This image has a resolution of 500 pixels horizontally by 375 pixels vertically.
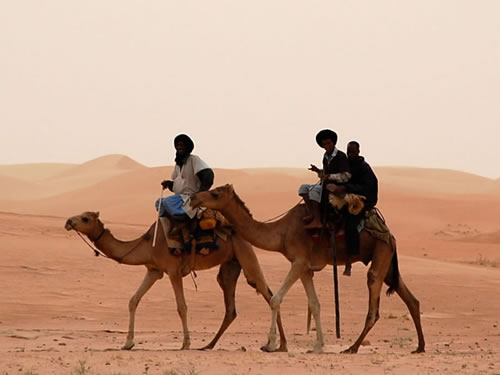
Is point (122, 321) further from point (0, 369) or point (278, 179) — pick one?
point (278, 179)

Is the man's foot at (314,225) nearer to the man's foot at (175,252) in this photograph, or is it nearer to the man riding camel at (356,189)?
the man riding camel at (356,189)

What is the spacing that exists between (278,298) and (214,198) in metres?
1.43

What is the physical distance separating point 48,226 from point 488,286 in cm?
1281

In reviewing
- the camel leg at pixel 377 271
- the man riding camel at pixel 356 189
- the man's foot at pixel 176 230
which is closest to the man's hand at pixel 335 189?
the man riding camel at pixel 356 189

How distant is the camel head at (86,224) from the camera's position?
13042 mm

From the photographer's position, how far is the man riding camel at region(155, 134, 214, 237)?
13.0 meters

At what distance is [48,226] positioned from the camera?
3016cm

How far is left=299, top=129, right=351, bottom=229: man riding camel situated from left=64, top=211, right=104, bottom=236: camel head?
2.65 meters

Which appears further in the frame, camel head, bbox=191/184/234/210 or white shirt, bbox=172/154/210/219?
white shirt, bbox=172/154/210/219

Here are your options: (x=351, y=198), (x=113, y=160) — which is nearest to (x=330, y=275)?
(x=351, y=198)

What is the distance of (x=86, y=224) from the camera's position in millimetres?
13203

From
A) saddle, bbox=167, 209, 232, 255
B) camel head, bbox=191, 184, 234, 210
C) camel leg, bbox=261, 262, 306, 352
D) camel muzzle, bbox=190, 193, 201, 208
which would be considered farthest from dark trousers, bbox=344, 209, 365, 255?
camel muzzle, bbox=190, 193, 201, 208

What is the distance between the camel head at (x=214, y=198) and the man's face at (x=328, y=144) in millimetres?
1343

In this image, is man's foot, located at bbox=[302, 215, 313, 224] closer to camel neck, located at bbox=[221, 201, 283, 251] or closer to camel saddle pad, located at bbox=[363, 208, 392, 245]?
camel neck, located at bbox=[221, 201, 283, 251]
